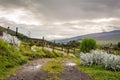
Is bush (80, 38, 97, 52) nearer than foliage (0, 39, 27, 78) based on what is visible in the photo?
No

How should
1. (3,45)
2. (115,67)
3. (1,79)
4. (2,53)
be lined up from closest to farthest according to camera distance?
(1,79), (115,67), (2,53), (3,45)

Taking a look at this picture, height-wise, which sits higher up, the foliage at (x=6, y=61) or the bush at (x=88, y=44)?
the bush at (x=88, y=44)

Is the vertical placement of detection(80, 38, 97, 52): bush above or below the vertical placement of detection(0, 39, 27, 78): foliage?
above

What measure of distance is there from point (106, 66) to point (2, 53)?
10.6 m

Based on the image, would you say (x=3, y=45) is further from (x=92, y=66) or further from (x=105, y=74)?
(x=105, y=74)

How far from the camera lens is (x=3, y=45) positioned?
28094mm

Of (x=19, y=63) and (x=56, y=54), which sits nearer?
(x=19, y=63)

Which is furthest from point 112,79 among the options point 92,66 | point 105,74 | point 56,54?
point 56,54

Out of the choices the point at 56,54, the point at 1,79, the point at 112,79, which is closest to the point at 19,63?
the point at 1,79

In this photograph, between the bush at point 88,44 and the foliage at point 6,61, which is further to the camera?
the bush at point 88,44

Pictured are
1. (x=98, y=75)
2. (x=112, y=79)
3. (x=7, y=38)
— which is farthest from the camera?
(x=7, y=38)

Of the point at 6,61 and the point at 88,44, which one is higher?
the point at 88,44

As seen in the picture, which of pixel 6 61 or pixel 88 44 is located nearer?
pixel 6 61

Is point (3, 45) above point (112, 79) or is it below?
above
